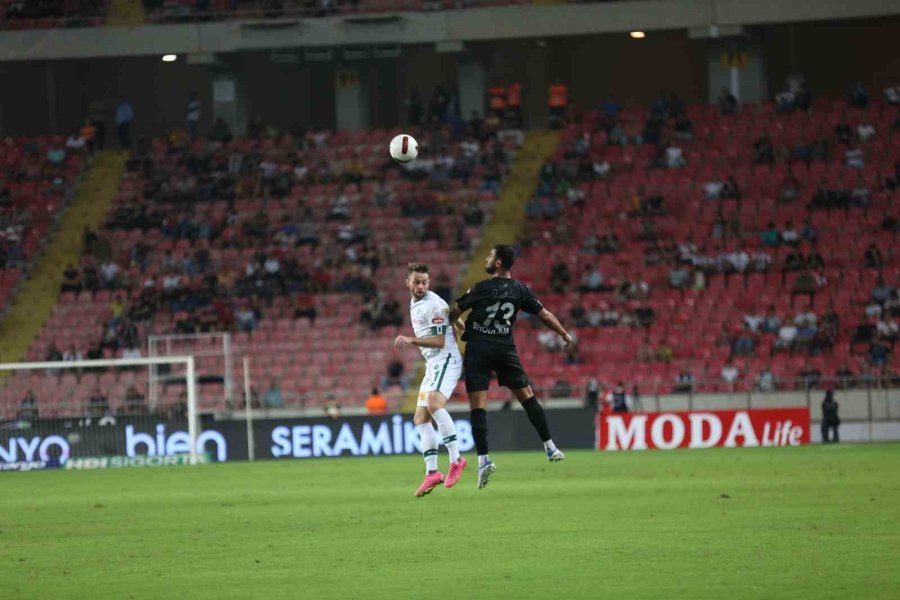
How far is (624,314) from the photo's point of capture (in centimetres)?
3822

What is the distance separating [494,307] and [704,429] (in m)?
16.8

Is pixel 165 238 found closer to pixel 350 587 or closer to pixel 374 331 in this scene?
pixel 374 331

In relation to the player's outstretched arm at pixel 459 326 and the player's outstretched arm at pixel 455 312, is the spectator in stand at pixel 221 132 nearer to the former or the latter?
the player's outstretched arm at pixel 459 326

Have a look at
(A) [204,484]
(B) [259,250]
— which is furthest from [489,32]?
(A) [204,484]

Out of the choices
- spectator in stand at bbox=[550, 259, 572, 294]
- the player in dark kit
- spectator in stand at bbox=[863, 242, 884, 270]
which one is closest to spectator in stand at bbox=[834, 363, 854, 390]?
spectator in stand at bbox=[863, 242, 884, 270]

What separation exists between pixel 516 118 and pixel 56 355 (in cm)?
1540

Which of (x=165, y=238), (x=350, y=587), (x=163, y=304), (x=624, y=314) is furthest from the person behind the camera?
(x=165, y=238)

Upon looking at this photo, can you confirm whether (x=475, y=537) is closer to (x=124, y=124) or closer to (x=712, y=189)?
(x=712, y=189)

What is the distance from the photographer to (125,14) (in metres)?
47.1

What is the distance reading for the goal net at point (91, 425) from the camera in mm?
31516

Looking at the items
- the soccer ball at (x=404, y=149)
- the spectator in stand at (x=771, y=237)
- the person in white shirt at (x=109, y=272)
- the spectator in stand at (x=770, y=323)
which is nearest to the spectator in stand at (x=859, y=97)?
the spectator in stand at (x=771, y=237)

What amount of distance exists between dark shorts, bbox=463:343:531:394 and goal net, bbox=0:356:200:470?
1616 centimetres

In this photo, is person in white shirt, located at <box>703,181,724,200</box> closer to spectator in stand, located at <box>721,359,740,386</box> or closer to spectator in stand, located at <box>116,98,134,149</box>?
spectator in stand, located at <box>721,359,740,386</box>

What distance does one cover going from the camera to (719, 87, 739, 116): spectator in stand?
1719 inches
